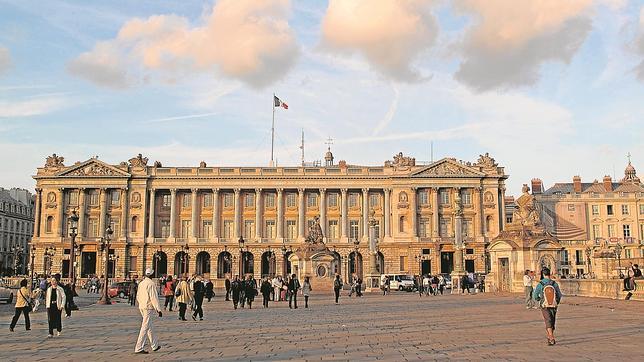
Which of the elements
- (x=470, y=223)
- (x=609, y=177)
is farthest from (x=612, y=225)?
(x=470, y=223)

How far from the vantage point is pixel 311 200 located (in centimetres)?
10294

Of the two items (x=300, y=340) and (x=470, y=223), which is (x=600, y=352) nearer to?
(x=300, y=340)

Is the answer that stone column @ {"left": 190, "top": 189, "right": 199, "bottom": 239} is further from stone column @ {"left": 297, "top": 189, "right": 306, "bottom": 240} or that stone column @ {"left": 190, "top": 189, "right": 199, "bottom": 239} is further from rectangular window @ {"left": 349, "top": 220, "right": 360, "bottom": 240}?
rectangular window @ {"left": 349, "top": 220, "right": 360, "bottom": 240}

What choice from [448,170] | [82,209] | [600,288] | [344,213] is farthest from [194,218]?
[600,288]

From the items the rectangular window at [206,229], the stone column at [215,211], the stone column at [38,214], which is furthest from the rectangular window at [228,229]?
the stone column at [38,214]

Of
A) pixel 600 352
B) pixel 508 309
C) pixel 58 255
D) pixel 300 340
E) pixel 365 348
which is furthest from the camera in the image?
pixel 58 255

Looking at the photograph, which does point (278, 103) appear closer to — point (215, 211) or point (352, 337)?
point (215, 211)

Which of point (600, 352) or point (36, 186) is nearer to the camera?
point (600, 352)

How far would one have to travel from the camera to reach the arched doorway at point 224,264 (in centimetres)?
10102

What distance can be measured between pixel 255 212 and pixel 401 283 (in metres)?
37.6

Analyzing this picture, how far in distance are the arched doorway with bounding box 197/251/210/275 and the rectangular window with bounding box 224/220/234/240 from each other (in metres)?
3.89

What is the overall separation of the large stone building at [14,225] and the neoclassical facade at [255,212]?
23.1 meters

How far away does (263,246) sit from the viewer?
100m

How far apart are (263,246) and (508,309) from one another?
71.8 meters
